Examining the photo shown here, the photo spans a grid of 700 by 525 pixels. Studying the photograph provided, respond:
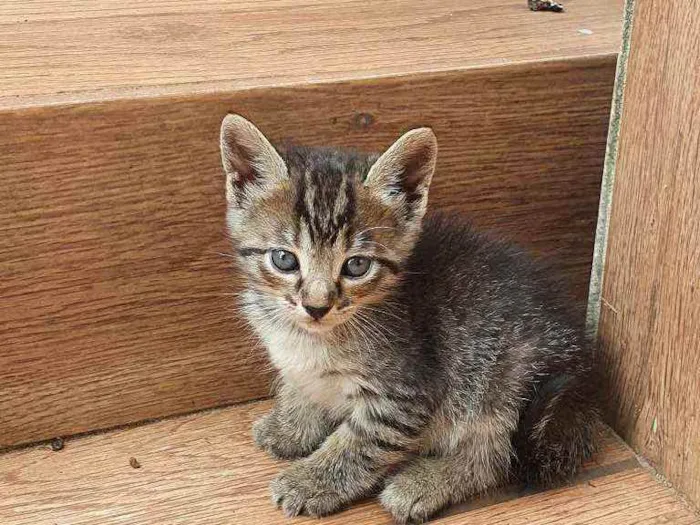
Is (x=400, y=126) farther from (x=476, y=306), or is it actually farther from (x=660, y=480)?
(x=660, y=480)

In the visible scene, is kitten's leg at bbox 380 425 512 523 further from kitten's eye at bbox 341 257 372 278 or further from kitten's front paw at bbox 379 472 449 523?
kitten's eye at bbox 341 257 372 278

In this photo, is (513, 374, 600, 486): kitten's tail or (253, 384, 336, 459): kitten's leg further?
(253, 384, 336, 459): kitten's leg

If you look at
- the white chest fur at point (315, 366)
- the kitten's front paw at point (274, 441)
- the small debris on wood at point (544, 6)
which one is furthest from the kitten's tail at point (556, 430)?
the small debris on wood at point (544, 6)

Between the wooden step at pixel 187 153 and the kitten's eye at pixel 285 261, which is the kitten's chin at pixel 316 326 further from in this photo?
the wooden step at pixel 187 153

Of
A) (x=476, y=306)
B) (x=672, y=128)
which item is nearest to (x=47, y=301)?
(x=476, y=306)

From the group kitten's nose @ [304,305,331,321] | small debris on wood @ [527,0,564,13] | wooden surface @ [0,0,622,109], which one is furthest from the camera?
small debris on wood @ [527,0,564,13]

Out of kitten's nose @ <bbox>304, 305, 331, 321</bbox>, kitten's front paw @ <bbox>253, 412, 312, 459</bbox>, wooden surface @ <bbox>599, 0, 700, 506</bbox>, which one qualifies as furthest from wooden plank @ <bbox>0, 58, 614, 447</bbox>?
kitten's nose @ <bbox>304, 305, 331, 321</bbox>
